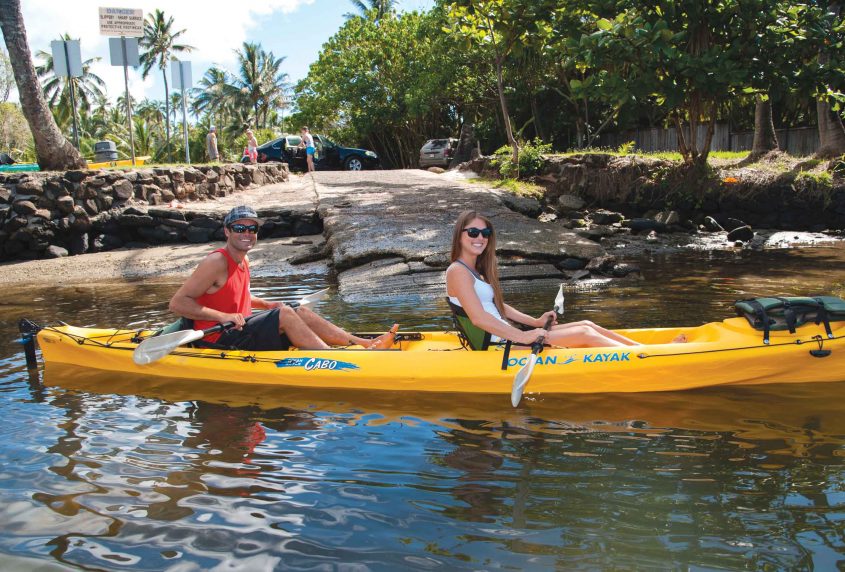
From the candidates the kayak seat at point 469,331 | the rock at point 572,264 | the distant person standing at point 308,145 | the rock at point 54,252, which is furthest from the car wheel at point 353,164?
the kayak seat at point 469,331

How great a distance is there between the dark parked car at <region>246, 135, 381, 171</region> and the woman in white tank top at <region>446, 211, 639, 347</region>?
18599mm

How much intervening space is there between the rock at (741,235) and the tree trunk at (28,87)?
1300cm

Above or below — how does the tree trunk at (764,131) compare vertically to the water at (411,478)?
above

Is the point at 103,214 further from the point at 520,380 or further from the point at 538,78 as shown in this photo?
the point at 538,78

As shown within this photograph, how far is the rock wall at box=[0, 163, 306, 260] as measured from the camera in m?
12.9

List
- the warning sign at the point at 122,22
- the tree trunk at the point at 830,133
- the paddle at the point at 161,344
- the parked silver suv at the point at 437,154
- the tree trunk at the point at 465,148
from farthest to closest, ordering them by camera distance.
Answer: the parked silver suv at the point at 437,154
the tree trunk at the point at 465,148
the tree trunk at the point at 830,133
the warning sign at the point at 122,22
the paddle at the point at 161,344

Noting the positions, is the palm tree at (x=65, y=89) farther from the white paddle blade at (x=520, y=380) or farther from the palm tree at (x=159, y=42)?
the white paddle blade at (x=520, y=380)

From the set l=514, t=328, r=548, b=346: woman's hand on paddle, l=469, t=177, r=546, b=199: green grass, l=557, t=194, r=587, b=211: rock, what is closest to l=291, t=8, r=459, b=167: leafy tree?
l=469, t=177, r=546, b=199: green grass

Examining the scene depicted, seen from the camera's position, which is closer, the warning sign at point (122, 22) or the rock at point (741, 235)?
the rock at point (741, 235)

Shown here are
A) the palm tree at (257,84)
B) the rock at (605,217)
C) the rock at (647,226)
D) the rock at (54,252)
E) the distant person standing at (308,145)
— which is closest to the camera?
the rock at (54,252)

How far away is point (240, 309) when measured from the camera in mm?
5535

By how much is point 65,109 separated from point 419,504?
147ft

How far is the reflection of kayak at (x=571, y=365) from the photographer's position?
480 centimetres

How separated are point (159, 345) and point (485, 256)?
249cm
